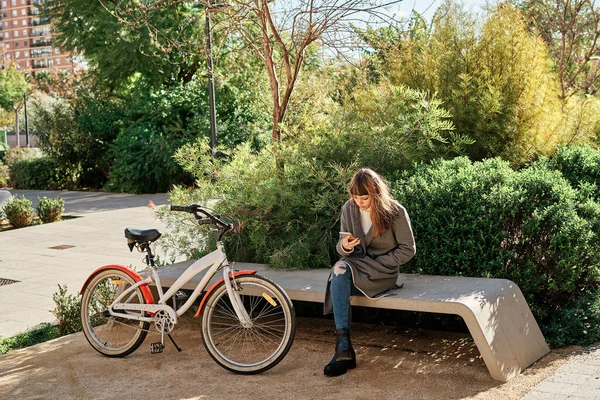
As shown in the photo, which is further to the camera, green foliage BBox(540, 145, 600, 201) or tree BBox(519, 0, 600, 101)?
tree BBox(519, 0, 600, 101)

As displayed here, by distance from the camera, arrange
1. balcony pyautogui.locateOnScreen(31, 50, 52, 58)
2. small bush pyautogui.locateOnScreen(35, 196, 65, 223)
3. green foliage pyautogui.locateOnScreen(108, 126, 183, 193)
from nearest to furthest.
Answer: small bush pyautogui.locateOnScreen(35, 196, 65, 223), green foliage pyautogui.locateOnScreen(108, 126, 183, 193), balcony pyautogui.locateOnScreen(31, 50, 52, 58)

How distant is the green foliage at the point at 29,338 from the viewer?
5.93 meters

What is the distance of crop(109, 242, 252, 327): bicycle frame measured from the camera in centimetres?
494

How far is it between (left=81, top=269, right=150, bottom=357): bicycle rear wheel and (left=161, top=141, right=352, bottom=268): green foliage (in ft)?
3.97

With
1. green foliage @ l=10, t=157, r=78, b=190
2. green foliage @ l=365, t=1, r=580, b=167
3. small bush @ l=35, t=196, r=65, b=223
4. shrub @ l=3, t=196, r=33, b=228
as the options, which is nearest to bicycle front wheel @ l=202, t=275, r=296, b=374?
green foliage @ l=365, t=1, r=580, b=167

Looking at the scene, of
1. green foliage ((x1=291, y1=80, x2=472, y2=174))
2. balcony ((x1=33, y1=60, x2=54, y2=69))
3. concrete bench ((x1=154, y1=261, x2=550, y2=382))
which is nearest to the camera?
concrete bench ((x1=154, y1=261, x2=550, y2=382))

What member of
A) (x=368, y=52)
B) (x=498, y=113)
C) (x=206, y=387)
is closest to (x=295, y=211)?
(x=206, y=387)

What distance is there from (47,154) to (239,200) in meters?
19.5

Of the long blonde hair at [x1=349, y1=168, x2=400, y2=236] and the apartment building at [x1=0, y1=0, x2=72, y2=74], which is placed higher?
the apartment building at [x1=0, y1=0, x2=72, y2=74]

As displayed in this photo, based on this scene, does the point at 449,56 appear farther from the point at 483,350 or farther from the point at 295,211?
the point at 483,350

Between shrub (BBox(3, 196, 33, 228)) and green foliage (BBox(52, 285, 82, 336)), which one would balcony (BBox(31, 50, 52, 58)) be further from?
green foliage (BBox(52, 285, 82, 336))

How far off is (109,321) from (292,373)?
169 cm

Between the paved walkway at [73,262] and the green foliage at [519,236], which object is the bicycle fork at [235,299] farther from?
the paved walkway at [73,262]

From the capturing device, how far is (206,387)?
4613 mm
